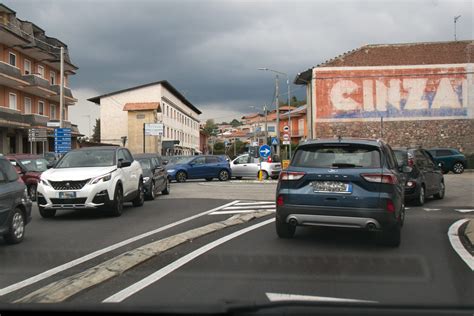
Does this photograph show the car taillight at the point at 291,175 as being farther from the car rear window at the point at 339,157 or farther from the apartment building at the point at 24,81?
the apartment building at the point at 24,81

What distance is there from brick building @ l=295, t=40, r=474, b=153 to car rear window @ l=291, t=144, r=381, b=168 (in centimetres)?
3712

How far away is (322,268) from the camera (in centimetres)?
674

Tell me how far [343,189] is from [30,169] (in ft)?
45.2

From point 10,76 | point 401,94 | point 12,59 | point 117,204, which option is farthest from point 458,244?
point 12,59

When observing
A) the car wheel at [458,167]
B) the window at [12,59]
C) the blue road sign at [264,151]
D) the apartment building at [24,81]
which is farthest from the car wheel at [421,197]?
the window at [12,59]

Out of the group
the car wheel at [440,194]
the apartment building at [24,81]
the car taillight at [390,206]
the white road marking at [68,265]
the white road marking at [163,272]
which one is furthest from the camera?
the apartment building at [24,81]

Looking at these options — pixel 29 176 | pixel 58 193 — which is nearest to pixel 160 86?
pixel 29 176

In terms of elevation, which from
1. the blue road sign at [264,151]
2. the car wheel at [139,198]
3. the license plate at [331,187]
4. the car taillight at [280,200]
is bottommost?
the car wheel at [139,198]

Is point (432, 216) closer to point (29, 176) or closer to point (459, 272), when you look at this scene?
point (459, 272)

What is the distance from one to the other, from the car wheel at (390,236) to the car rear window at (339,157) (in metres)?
0.99

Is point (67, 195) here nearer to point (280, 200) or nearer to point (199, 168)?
point (280, 200)

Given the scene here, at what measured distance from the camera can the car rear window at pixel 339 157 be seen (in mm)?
8125

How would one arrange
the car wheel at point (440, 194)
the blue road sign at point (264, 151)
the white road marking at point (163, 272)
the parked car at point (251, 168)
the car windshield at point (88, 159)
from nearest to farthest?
the white road marking at point (163, 272) → the car windshield at point (88, 159) → the car wheel at point (440, 194) → the blue road sign at point (264, 151) → the parked car at point (251, 168)

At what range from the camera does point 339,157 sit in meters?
8.25
